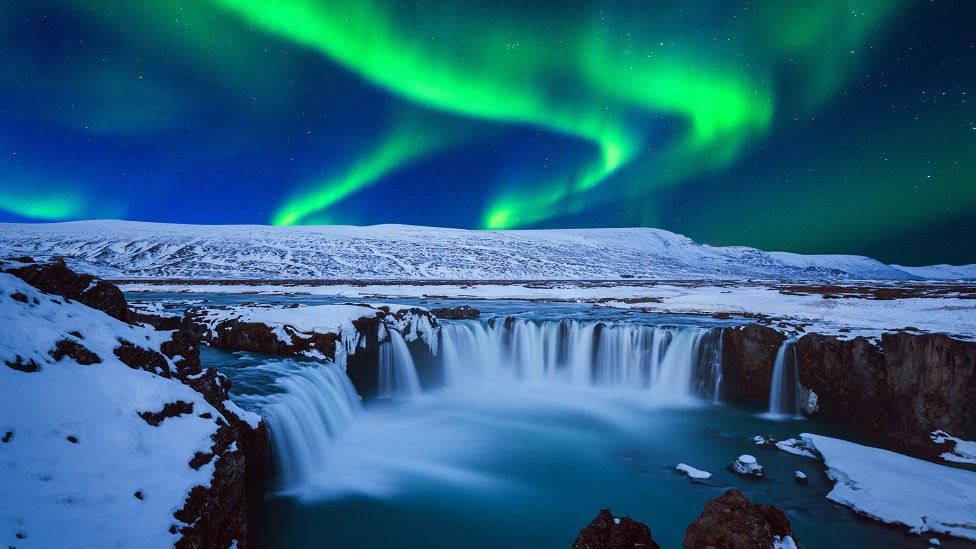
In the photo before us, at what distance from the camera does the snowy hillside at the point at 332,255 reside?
3583 inches

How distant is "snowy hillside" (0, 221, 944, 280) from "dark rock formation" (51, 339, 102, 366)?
79.8m

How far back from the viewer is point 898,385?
12.3 meters

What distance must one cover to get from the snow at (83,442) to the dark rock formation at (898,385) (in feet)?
51.3

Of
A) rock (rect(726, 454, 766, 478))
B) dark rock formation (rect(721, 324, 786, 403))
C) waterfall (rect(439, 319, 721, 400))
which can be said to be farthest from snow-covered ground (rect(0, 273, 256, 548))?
dark rock formation (rect(721, 324, 786, 403))

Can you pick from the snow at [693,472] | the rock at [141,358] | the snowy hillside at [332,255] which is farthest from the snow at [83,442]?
the snowy hillside at [332,255]

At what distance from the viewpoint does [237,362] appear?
12.1 metres

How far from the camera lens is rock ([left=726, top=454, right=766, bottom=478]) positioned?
10125 millimetres

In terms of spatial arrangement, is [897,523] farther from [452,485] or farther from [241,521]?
[241,521]

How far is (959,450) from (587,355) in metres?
11.6

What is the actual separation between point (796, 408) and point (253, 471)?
15.8 m

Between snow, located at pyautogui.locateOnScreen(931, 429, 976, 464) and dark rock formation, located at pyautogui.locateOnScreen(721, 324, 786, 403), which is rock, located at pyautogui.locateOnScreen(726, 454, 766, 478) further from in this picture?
dark rock formation, located at pyautogui.locateOnScreen(721, 324, 786, 403)

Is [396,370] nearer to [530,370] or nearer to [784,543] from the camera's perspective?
[530,370]

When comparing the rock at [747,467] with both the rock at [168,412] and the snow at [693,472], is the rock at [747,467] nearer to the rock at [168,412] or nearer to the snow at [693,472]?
the snow at [693,472]

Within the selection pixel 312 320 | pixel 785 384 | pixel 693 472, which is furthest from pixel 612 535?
pixel 785 384
